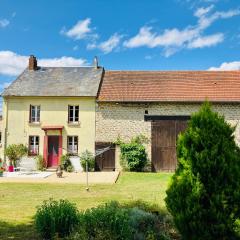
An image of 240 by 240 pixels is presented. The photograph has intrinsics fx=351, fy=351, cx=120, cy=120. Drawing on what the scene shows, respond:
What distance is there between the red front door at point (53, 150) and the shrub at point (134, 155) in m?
4.71

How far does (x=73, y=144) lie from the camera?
24734mm

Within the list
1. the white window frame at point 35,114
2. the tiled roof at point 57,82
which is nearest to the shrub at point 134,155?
the tiled roof at point 57,82

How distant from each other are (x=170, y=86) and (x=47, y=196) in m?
14.6

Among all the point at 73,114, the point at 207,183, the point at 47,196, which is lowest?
the point at 47,196

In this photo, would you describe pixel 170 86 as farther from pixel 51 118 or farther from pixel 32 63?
pixel 32 63

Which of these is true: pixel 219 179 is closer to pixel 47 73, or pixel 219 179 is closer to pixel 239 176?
pixel 239 176

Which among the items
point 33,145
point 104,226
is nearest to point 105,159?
point 33,145

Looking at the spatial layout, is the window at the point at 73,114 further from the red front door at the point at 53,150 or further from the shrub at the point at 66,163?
the shrub at the point at 66,163

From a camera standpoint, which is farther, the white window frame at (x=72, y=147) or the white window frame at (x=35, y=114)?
the white window frame at (x=35, y=114)

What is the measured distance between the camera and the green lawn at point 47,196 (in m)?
7.88

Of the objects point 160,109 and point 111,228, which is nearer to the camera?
point 111,228

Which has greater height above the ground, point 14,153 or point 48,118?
point 48,118

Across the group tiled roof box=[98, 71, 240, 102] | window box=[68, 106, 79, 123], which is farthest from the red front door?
tiled roof box=[98, 71, 240, 102]

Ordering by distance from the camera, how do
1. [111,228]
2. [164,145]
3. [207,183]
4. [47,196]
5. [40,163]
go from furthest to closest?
1. [40,163]
2. [164,145]
3. [47,196]
4. [111,228]
5. [207,183]
